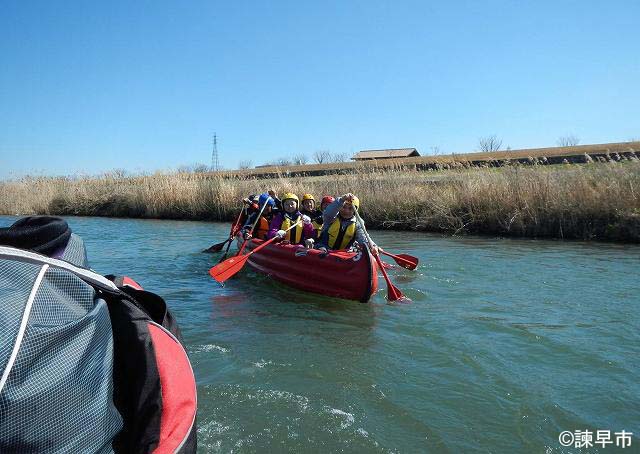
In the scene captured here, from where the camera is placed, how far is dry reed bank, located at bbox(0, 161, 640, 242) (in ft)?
36.2

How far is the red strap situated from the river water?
1563mm

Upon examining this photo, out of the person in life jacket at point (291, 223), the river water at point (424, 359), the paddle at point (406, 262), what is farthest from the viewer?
the person in life jacket at point (291, 223)

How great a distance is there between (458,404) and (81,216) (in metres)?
22.3

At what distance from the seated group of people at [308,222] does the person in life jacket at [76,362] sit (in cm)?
453

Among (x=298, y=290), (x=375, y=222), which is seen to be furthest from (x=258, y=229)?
(x=375, y=222)

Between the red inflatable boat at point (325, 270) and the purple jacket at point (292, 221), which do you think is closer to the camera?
the red inflatable boat at point (325, 270)

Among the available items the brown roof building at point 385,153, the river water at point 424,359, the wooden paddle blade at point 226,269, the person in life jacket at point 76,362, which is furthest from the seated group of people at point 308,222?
the brown roof building at point 385,153

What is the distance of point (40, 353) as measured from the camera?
137 cm

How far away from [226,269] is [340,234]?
1846mm

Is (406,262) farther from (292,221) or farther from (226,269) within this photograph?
(226,269)

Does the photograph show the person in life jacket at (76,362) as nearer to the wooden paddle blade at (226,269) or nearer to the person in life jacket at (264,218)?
the wooden paddle blade at (226,269)

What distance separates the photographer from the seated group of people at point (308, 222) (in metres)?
7.56

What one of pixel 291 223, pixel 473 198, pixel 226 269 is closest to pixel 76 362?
pixel 226 269

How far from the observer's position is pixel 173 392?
1.82 m
